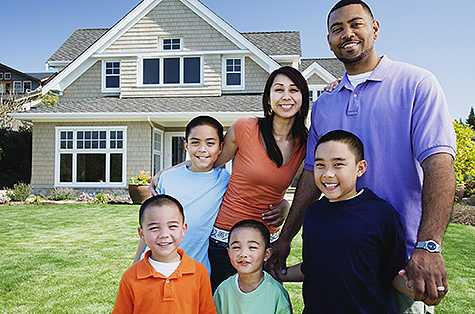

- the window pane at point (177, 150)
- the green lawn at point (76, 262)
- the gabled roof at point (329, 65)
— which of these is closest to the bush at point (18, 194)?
the green lawn at point (76, 262)

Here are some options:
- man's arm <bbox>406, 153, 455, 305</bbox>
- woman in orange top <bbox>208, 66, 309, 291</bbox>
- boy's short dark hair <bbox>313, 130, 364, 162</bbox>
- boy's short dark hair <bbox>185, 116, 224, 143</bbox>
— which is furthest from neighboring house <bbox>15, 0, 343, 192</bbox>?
man's arm <bbox>406, 153, 455, 305</bbox>

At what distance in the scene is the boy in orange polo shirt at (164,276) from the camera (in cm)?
241

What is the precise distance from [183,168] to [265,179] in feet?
1.70

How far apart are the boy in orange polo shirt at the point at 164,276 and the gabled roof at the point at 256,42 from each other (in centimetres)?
1735

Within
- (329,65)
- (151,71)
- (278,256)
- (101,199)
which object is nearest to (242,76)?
(151,71)

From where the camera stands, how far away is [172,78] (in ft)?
62.6

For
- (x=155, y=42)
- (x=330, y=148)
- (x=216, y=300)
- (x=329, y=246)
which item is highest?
(x=155, y=42)

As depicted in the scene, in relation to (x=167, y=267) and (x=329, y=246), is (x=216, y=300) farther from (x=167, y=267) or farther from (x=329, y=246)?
(x=329, y=246)

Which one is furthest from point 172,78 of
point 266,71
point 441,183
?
point 441,183

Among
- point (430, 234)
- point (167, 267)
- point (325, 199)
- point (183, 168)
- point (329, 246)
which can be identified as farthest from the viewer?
point (183, 168)

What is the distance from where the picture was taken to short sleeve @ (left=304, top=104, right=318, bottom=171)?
8.33 feet

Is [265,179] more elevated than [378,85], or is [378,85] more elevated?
[378,85]

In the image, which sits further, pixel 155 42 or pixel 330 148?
pixel 155 42

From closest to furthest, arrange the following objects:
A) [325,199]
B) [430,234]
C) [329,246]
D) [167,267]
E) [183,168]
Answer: [430,234]
[329,246]
[325,199]
[167,267]
[183,168]
